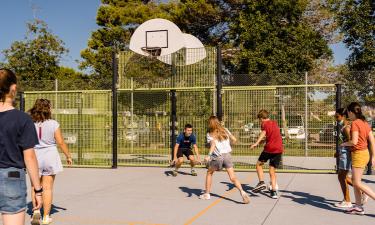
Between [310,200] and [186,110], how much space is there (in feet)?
21.1

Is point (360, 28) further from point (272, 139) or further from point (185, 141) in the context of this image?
point (272, 139)

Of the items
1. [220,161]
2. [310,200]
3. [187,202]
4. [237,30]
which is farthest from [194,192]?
[237,30]

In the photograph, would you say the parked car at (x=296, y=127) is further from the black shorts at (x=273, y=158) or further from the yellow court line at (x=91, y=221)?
the yellow court line at (x=91, y=221)

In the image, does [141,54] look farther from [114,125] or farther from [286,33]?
[286,33]

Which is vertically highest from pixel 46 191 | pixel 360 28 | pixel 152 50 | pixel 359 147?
pixel 360 28

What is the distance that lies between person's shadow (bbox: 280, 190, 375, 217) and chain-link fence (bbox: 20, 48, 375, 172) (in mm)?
3825

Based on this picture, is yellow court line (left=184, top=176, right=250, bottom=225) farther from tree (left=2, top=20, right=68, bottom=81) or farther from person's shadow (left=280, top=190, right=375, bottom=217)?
tree (left=2, top=20, right=68, bottom=81)

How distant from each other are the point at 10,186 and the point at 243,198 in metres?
5.42

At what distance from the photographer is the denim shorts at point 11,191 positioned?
371 centimetres

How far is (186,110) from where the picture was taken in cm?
1467

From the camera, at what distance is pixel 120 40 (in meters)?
35.6

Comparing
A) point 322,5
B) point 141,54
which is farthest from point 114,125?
point 322,5

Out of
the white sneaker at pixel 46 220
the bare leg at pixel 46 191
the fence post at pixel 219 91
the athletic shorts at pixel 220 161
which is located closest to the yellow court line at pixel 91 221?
the white sneaker at pixel 46 220

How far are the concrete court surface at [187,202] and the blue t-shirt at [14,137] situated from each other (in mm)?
3562
